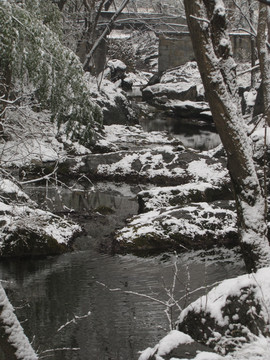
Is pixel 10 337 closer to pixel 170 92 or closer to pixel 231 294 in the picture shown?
pixel 231 294

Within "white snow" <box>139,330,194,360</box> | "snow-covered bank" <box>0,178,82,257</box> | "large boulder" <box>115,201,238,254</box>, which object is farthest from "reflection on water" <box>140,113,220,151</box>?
"white snow" <box>139,330,194,360</box>

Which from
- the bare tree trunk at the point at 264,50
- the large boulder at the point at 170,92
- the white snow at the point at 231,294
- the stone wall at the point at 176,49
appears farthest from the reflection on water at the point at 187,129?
the white snow at the point at 231,294

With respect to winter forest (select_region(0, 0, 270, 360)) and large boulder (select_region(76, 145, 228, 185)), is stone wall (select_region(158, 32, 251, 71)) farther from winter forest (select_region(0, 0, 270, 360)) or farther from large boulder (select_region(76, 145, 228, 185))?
large boulder (select_region(76, 145, 228, 185))

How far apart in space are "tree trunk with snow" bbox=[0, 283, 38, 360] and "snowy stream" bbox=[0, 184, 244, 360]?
1.03 m

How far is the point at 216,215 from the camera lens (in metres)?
9.84

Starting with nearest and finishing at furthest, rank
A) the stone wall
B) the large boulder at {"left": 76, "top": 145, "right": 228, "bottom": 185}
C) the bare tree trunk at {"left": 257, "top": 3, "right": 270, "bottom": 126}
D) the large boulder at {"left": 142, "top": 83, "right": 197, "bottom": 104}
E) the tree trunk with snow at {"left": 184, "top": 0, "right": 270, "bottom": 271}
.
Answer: the tree trunk with snow at {"left": 184, "top": 0, "right": 270, "bottom": 271} → the bare tree trunk at {"left": 257, "top": 3, "right": 270, "bottom": 126} → the large boulder at {"left": 76, "top": 145, "right": 228, "bottom": 185} → the large boulder at {"left": 142, "top": 83, "right": 197, "bottom": 104} → the stone wall

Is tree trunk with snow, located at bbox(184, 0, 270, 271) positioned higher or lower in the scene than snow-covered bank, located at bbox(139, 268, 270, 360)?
Answer: higher

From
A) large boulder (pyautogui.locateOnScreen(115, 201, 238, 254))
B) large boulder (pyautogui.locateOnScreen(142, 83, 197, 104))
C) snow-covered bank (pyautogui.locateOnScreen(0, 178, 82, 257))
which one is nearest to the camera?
snow-covered bank (pyautogui.locateOnScreen(0, 178, 82, 257))

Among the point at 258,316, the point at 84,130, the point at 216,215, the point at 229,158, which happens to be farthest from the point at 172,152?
the point at 258,316

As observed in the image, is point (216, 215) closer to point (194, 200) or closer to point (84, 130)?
point (194, 200)

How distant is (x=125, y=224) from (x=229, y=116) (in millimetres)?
5431

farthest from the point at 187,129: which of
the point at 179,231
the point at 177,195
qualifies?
the point at 179,231

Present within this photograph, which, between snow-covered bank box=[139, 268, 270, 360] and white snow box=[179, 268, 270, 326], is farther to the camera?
white snow box=[179, 268, 270, 326]

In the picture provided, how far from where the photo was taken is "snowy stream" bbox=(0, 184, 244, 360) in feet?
18.7
